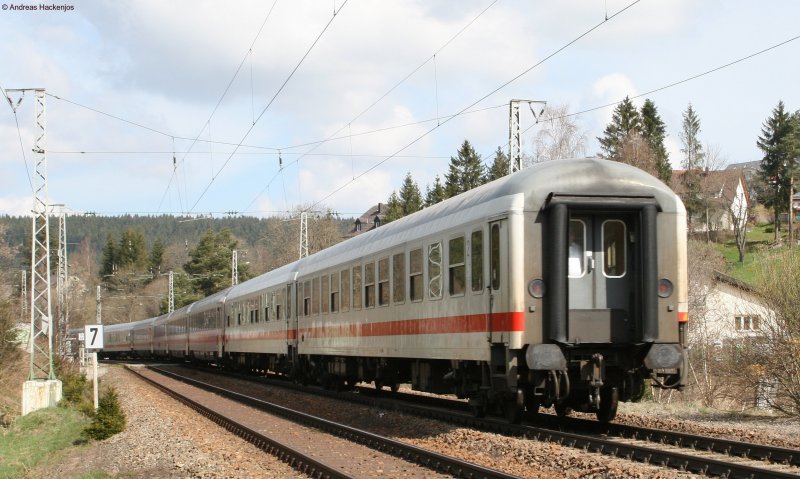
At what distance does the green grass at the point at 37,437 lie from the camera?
21.4 meters

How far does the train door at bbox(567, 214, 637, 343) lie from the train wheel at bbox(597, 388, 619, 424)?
97cm

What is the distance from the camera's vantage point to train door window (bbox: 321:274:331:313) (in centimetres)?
2303

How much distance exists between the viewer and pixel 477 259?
1375 centimetres

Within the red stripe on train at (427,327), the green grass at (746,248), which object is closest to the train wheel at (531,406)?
the red stripe on train at (427,327)

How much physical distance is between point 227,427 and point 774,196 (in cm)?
8184

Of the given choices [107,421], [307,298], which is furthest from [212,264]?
[107,421]

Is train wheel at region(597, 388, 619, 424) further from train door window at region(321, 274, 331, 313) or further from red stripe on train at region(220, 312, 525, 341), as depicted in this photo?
train door window at region(321, 274, 331, 313)

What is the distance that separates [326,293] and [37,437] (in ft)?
29.2

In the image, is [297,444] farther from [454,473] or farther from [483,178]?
[483,178]

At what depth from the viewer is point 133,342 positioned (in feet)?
238

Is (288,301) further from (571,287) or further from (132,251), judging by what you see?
(132,251)

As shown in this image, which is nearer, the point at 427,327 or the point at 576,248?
the point at 576,248

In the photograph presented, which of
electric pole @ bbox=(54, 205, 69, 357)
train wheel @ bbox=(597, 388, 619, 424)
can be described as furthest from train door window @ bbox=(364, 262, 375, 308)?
electric pole @ bbox=(54, 205, 69, 357)

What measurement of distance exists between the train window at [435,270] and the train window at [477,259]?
145 centimetres
